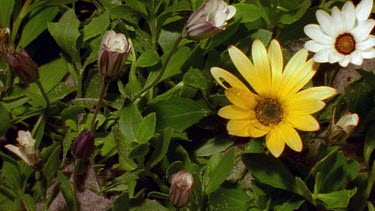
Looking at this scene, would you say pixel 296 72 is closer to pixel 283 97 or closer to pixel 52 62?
pixel 283 97

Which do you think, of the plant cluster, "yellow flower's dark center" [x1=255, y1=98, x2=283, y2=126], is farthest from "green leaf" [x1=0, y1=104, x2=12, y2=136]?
"yellow flower's dark center" [x1=255, y1=98, x2=283, y2=126]

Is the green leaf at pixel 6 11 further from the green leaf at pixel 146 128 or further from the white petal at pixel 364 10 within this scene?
the white petal at pixel 364 10

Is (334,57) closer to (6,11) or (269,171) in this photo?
(269,171)

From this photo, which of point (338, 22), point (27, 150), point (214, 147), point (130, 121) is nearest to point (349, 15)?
point (338, 22)

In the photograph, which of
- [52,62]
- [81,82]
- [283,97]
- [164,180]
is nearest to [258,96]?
[283,97]

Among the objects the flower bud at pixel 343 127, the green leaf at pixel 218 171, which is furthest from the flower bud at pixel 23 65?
the flower bud at pixel 343 127
